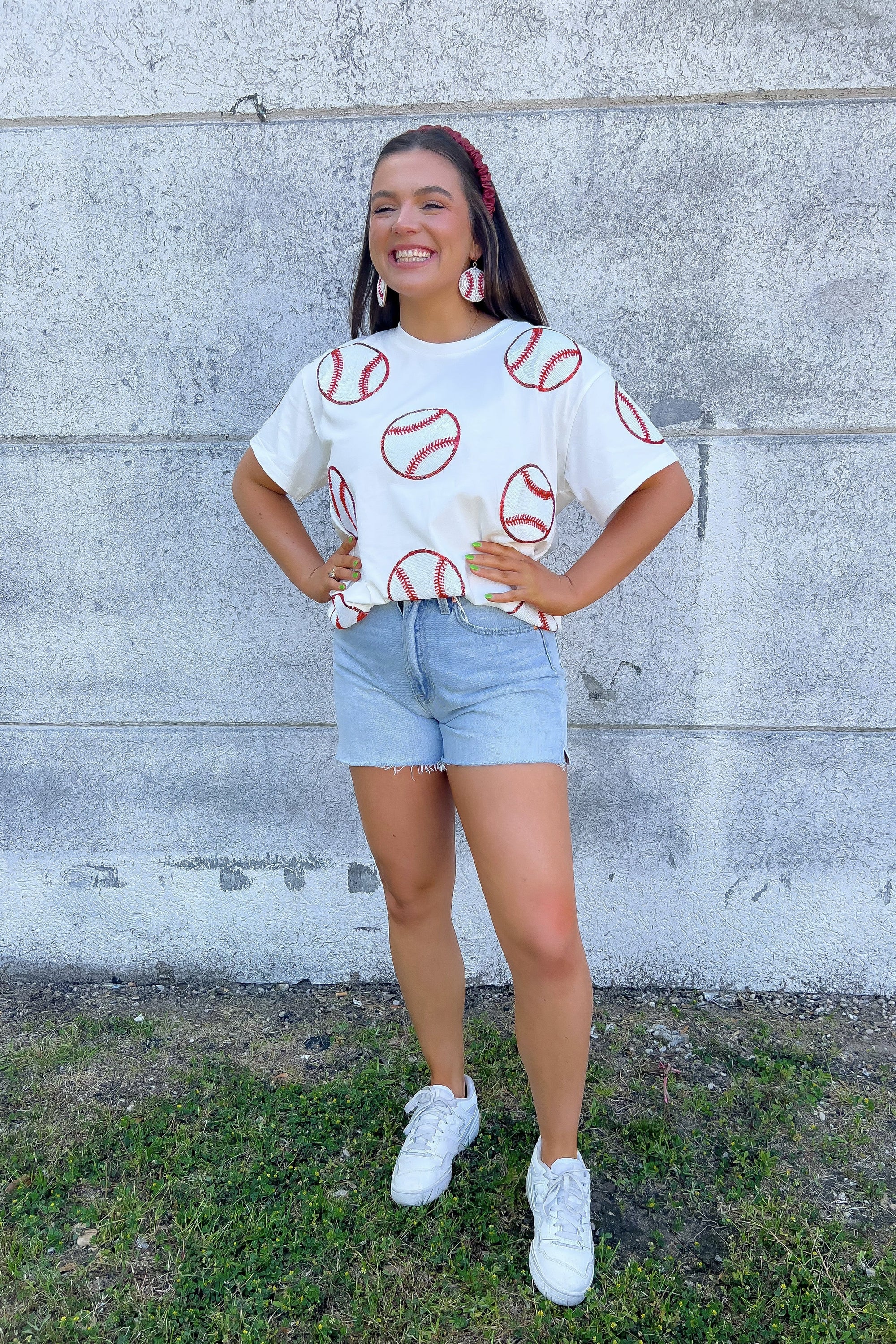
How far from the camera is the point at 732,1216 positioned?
200 cm

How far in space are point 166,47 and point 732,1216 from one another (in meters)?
3.08

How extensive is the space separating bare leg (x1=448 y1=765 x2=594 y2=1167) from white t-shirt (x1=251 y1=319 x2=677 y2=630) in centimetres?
33

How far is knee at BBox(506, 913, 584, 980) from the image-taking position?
1.72m

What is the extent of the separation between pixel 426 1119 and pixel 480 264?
1818 millimetres

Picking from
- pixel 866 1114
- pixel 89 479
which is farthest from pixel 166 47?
pixel 866 1114

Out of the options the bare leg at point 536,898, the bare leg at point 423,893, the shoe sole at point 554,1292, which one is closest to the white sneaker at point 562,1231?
the shoe sole at point 554,1292

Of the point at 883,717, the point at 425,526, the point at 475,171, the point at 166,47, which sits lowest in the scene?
the point at 883,717

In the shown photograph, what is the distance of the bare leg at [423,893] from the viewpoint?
1.88 metres

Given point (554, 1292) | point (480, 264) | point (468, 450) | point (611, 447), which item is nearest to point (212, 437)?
point (480, 264)

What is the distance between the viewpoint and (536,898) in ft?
5.63

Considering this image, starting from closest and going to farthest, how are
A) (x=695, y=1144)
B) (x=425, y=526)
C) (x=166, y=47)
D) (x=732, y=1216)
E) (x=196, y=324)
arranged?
(x=425, y=526), (x=732, y=1216), (x=695, y=1144), (x=166, y=47), (x=196, y=324)

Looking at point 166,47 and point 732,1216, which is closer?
point 732,1216

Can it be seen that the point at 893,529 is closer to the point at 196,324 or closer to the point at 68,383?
the point at 196,324

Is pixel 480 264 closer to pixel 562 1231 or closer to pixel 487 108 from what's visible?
pixel 487 108
